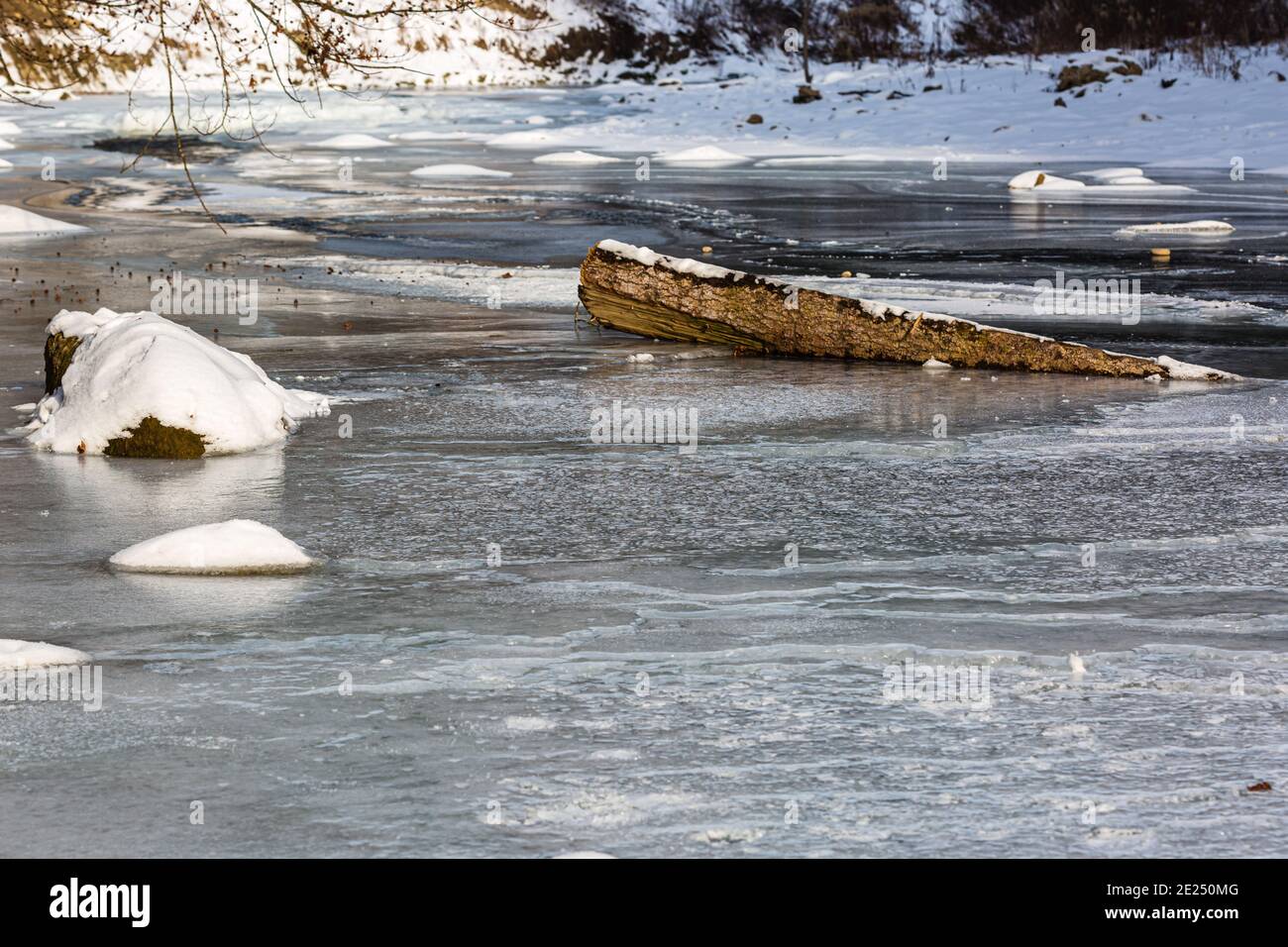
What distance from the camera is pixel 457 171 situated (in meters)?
32.8

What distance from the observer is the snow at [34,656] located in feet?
15.9

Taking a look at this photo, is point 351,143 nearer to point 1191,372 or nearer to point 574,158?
point 574,158

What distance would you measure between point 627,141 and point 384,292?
30.0m

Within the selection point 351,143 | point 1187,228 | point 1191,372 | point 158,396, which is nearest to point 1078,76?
point 351,143

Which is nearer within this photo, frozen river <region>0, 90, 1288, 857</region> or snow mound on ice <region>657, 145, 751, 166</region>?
frozen river <region>0, 90, 1288, 857</region>

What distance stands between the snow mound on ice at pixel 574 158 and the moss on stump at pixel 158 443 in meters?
28.7

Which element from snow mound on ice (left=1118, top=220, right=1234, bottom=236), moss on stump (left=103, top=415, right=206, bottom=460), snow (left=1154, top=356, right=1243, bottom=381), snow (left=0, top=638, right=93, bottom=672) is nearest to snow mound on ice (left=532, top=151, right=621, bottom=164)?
snow mound on ice (left=1118, top=220, right=1234, bottom=236)

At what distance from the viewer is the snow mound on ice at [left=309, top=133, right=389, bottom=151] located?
41.9 m

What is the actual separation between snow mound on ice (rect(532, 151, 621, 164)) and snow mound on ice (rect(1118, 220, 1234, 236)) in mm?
18080

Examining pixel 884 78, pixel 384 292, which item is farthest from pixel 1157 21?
pixel 384 292

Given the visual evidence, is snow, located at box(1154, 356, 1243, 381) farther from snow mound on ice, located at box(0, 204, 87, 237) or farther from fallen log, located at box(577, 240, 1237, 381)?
snow mound on ice, located at box(0, 204, 87, 237)

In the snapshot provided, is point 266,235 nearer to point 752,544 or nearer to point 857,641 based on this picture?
point 752,544

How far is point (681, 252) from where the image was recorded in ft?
57.6

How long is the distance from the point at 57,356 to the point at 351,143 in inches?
1357
